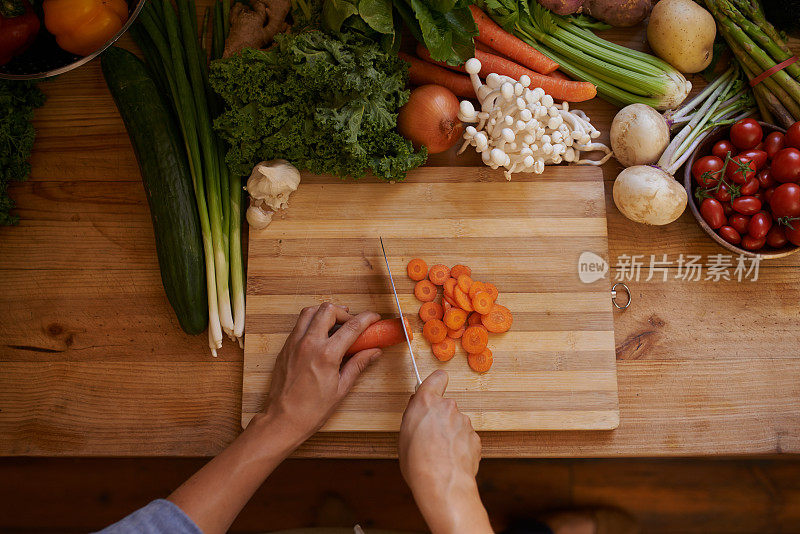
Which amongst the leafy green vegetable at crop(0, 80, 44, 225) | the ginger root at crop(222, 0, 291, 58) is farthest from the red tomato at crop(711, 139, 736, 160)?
the leafy green vegetable at crop(0, 80, 44, 225)

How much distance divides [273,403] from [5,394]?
0.88 m

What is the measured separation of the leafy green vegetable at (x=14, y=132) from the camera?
1724mm

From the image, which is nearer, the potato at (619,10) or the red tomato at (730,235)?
the red tomato at (730,235)

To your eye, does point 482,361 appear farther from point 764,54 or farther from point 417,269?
point 764,54

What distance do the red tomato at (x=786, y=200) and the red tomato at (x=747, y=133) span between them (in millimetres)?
156

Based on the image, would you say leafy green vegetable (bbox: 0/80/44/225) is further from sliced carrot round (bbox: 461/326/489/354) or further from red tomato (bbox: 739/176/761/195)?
red tomato (bbox: 739/176/761/195)

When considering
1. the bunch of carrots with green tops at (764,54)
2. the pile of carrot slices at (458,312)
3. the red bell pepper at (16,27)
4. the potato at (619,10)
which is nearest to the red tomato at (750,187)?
the bunch of carrots with green tops at (764,54)

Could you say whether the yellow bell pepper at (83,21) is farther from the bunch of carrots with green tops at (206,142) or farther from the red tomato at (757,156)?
the red tomato at (757,156)

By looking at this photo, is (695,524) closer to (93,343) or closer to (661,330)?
(661,330)

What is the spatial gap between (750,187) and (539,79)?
69 centimetres

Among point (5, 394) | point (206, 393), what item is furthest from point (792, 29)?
point (5, 394)

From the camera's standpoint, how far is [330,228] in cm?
173

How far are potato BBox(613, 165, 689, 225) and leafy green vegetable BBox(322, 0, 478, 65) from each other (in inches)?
23.6

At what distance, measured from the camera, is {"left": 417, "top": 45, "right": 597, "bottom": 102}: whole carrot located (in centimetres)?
173
